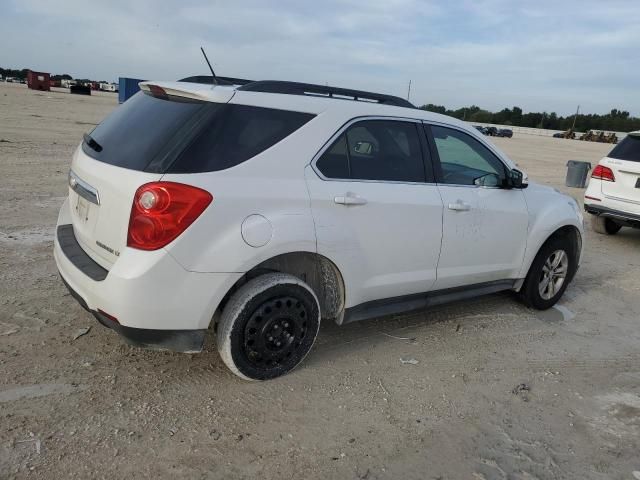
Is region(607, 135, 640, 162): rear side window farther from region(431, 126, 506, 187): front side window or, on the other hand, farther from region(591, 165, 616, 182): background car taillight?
region(431, 126, 506, 187): front side window

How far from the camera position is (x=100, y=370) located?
11.5 feet

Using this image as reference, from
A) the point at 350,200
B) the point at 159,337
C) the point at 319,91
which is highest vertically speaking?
the point at 319,91

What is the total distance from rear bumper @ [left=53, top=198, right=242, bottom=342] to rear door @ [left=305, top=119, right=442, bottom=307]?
2.48 ft

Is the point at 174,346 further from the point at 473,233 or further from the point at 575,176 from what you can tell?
the point at 575,176

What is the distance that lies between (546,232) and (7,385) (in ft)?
13.9

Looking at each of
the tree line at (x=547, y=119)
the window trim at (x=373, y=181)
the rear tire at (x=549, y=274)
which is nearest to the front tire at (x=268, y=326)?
the window trim at (x=373, y=181)

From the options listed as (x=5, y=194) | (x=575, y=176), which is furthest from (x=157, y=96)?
(x=575, y=176)

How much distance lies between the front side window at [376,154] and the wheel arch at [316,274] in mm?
561

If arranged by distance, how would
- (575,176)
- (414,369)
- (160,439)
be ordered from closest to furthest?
(160,439)
(414,369)
(575,176)

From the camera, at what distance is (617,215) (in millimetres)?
7953

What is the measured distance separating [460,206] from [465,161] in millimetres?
530

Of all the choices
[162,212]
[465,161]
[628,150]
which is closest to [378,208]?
[465,161]

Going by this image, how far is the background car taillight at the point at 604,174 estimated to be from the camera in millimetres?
8148

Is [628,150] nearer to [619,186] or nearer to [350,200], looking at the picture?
[619,186]
